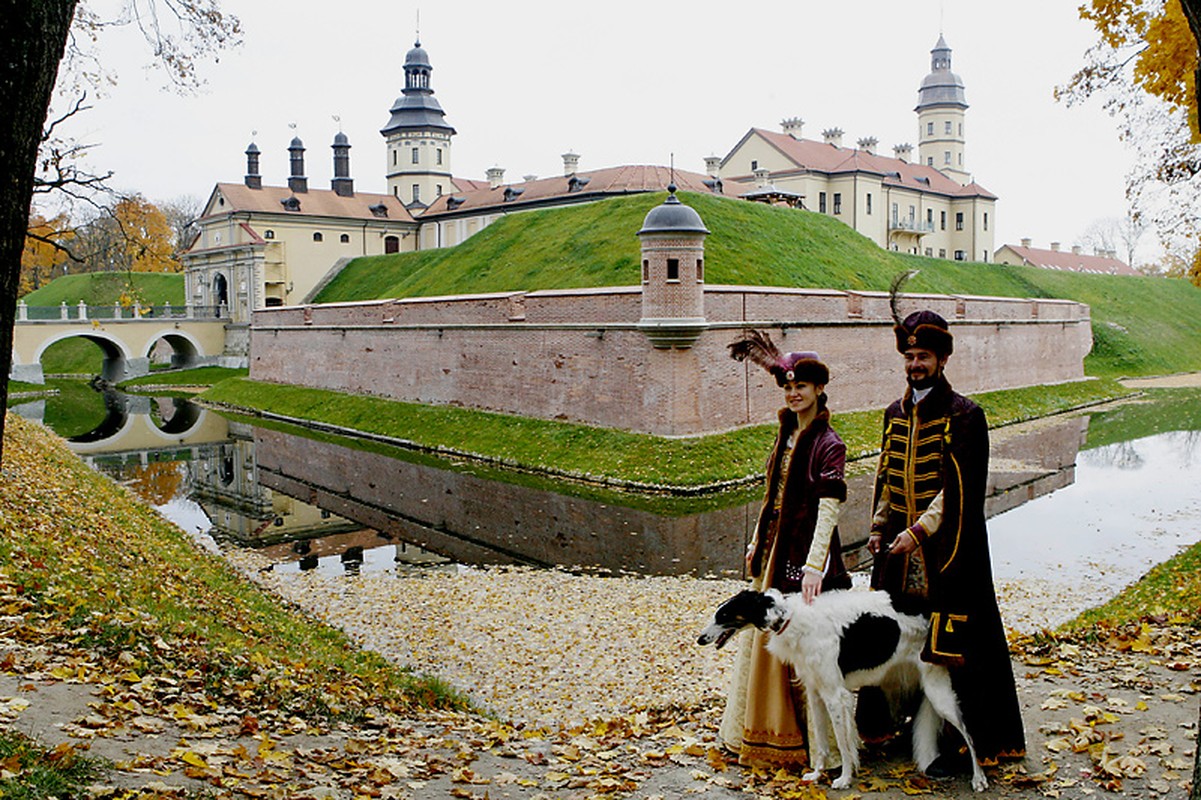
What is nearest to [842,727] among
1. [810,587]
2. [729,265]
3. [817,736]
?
[817,736]

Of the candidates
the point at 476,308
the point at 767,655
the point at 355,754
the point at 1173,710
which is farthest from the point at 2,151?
the point at 476,308

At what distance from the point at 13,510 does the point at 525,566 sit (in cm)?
574

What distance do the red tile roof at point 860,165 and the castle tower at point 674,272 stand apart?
32086mm

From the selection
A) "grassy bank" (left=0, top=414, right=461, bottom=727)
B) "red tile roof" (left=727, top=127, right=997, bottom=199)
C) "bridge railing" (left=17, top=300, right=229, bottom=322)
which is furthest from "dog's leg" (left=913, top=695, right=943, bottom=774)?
"red tile roof" (left=727, top=127, right=997, bottom=199)

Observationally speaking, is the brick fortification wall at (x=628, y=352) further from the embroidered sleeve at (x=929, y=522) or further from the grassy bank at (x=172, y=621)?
the embroidered sleeve at (x=929, y=522)

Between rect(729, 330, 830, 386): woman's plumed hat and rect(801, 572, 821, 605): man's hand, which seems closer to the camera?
rect(801, 572, 821, 605): man's hand

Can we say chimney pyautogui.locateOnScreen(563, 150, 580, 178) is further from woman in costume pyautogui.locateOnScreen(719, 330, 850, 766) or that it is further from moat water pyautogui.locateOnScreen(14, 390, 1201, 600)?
woman in costume pyautogui.locateOnScreen(719, 330, 850, 766)

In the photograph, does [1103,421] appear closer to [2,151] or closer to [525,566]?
[525,566]

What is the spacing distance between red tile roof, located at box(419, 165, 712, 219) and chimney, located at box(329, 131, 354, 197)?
4497mm

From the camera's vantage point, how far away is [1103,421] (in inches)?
1087

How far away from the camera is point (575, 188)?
4475 centimetres

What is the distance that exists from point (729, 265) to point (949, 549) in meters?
23.3

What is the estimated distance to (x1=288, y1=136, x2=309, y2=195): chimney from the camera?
51500 mm

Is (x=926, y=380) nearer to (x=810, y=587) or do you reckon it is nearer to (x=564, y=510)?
(x=810, y=587)
